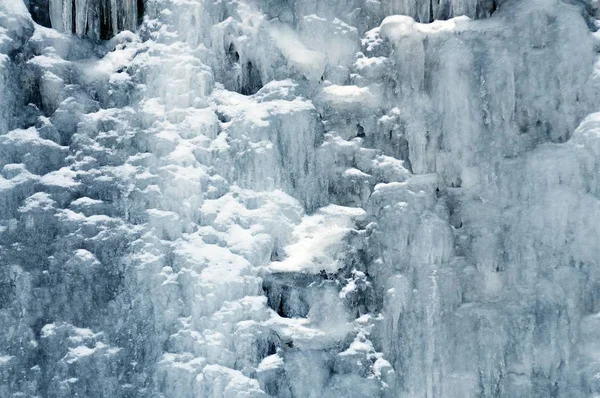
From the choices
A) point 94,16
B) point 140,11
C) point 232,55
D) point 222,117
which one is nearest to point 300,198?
point 222,117

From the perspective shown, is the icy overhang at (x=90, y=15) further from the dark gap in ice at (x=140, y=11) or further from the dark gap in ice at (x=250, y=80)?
the dark gap in ice at (x=250, y=80)

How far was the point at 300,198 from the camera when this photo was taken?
9.48 meters

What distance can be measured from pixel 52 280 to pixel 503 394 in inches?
166

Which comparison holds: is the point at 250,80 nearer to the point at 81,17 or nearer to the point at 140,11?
the point at 140,11

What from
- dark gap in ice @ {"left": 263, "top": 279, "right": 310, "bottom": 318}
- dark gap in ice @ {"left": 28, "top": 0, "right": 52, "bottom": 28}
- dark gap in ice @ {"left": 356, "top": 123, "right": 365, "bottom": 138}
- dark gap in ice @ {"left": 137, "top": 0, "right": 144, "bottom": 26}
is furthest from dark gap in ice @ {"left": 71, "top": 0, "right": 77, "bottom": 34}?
dark gap in ice @ {"left": 263, "top": 279, "right": 310, "bottom": 318}

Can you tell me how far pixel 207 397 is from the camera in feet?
28.7

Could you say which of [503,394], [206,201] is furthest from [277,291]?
[503,394]

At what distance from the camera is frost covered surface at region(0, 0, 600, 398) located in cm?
886

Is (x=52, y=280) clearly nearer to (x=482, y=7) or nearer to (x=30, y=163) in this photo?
(x=30, y=163)

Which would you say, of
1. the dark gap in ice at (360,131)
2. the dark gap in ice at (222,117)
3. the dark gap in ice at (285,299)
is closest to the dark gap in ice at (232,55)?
the dark gap in ice at (222,117)

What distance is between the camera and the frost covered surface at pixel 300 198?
8.86 meters

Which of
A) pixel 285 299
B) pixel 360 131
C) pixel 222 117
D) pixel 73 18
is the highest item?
pixel 73 18

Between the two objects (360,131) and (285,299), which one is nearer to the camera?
(285,299)

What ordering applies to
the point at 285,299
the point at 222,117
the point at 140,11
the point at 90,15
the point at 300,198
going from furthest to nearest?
the point at 140,11
the point at 90,15
the point at 222,117
the point at 300,198
the point at 285,299
